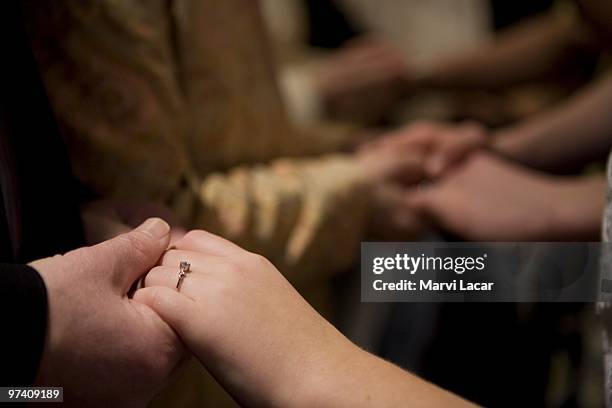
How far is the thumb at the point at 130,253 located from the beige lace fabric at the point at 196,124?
69mm

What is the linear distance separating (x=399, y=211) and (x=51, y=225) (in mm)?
353

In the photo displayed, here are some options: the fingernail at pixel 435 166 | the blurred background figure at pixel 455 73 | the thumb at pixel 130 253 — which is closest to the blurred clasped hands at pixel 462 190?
the fingernail at pixel 435 166

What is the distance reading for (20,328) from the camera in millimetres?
260

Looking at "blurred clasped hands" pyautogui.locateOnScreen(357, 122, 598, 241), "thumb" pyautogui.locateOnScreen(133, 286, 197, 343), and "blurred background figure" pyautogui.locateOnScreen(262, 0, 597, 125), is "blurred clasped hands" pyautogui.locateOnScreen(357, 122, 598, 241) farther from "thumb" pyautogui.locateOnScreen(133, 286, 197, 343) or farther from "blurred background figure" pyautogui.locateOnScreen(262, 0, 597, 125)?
"thumb" pyautogui.locateOnScreen(133, 286, 197, 343)

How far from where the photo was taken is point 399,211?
0.62 meters

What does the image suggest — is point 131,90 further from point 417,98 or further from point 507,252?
point 417,98

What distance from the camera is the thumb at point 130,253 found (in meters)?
0.30

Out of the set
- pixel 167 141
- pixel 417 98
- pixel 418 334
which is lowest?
pixel 418 334

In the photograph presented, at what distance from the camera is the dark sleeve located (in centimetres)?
26

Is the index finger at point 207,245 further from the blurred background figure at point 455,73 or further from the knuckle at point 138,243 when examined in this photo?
the blurred background figure at point 455,73

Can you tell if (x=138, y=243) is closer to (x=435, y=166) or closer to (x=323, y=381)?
(x=323, y=381)

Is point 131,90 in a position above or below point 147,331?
above

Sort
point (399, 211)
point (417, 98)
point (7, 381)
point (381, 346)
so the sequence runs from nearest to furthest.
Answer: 1. point (7, 381)
2. point (381, 346)
3. point (399, 211)
4. point (417, 98)

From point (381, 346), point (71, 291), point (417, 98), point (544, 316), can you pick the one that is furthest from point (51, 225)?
point (417, 98)
